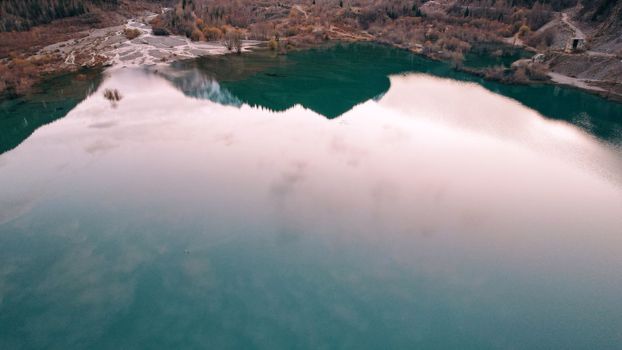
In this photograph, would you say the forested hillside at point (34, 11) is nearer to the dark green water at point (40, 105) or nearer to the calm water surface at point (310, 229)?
the dark green water at point (40, 105)

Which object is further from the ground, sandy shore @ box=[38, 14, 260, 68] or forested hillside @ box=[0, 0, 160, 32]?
forested hillside @ box=[0, 0, 160, 32]

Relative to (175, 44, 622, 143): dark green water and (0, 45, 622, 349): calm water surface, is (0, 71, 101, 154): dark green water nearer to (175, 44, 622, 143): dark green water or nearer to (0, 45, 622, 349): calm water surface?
(0, 45, 622, 349): calm water surface

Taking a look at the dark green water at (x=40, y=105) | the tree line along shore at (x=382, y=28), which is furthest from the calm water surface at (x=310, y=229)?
the tree line along shore at (x=382, y=28)

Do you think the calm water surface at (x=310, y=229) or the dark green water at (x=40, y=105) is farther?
the dark green water at (x=40, y=105)

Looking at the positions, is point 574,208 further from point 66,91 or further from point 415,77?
point 66,91

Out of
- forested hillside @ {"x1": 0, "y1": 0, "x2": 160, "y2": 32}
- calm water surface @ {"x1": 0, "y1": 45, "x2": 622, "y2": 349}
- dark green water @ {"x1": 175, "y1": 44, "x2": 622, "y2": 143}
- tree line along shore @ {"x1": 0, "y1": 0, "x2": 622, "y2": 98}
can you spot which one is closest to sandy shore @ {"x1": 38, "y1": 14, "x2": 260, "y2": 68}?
tree line along shore @ {"x1": 0, "y1": 0, "x2": 622, "y2": 98}

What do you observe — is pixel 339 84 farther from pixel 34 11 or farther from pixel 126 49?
pixel 34 11

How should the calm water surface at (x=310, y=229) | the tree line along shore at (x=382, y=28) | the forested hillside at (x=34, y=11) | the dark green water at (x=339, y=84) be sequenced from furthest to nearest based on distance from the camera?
the forested hillside at (x=34, y=11), the tree line along shore at (x=382, y=28), the dark green water at (x=339, y=84), the calm water surface at (x=310, y=229)

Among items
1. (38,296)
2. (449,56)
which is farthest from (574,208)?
(449,56)
